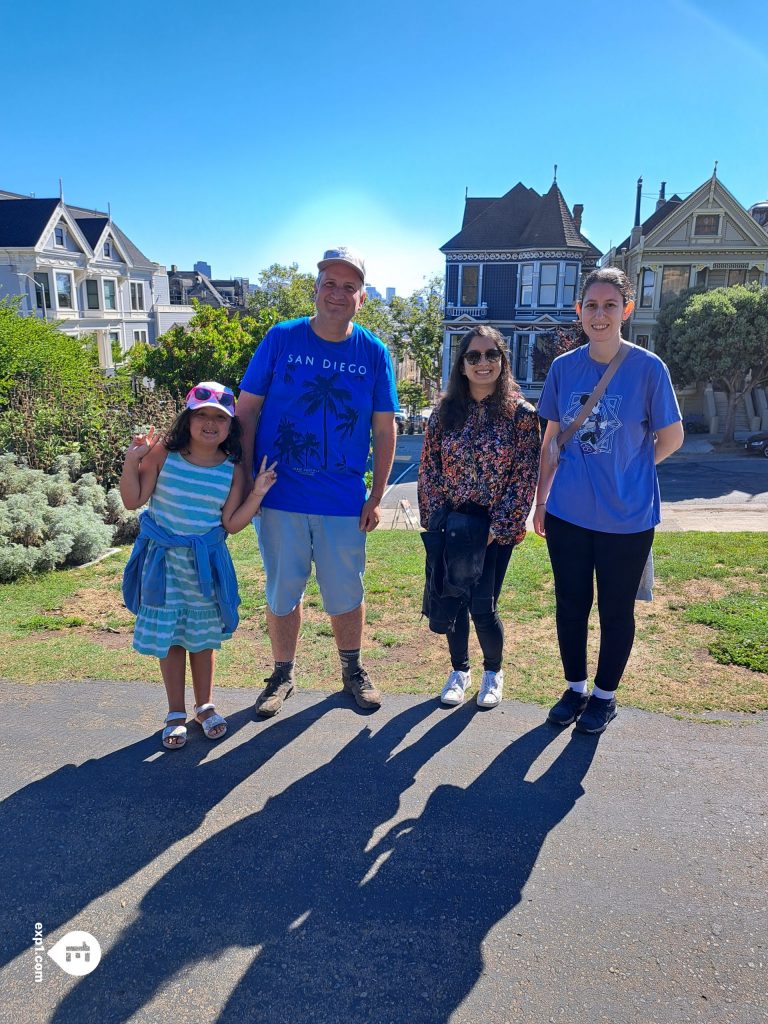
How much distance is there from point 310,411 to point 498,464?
3.33ft

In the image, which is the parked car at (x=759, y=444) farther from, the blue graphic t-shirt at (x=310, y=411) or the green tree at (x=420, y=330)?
the blue graphic t-shirt at (x=310, y=411)

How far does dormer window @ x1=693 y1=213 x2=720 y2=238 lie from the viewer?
33.2m

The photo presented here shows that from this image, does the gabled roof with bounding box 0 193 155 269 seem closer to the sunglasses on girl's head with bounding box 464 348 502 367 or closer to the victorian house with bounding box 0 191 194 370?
the victorian house with bounding box 0 191 194 370

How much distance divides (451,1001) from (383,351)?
2.85 m

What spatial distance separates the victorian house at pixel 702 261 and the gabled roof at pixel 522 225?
3.33 m

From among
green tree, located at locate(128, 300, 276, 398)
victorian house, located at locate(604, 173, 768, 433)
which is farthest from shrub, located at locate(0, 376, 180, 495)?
victorian house, located at locate(604, 173, 768, 433)

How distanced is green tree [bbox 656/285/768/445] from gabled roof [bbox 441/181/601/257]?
240 inches

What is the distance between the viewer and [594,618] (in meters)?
4.96

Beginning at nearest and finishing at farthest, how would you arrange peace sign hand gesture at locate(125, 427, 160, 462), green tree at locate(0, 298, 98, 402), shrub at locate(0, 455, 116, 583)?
peace sign hand gesture at locate(125, 427, 160, 462), shrub at locate(0, 455, 116, 583), green tree at locate(0, 298, 98, 402)

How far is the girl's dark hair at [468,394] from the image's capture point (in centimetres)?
354

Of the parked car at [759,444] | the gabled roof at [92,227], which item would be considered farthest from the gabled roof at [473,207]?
the gabled roof at [92,227]

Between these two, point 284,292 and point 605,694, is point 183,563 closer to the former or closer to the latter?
point 605,694

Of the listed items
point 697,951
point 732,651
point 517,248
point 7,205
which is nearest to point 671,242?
point 517,248

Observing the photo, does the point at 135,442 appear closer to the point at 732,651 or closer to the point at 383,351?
the point at 383,351
